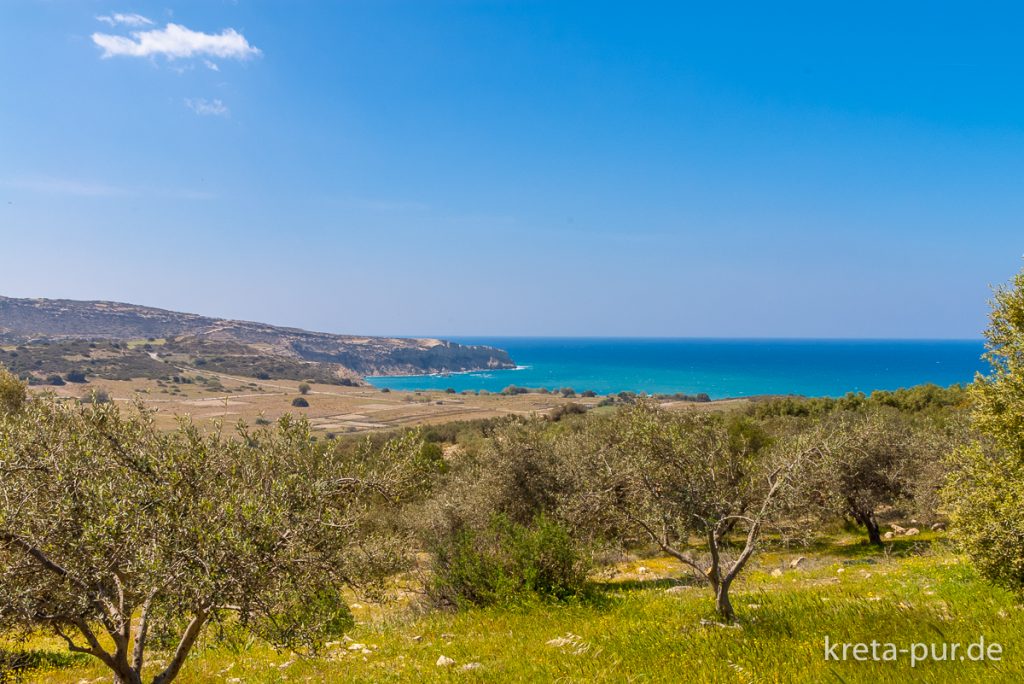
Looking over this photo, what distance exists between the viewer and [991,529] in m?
10.5

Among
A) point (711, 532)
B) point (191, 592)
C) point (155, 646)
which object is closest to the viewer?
point (191, 592)

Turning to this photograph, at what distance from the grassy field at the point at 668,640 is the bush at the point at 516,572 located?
64 centimetres

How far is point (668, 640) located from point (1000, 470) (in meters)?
8.36

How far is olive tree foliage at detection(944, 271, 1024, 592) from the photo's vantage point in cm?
1036

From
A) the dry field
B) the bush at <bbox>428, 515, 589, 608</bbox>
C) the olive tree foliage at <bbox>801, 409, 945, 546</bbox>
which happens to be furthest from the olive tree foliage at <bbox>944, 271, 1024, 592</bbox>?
the dry field

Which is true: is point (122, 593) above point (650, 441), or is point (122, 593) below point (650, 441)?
below

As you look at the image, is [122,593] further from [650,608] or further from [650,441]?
[650,608]

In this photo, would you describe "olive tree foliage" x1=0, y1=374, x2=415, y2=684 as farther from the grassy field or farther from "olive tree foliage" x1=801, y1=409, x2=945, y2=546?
"olive tree foliage" x1=801, y1=409, x2=945, y2=546

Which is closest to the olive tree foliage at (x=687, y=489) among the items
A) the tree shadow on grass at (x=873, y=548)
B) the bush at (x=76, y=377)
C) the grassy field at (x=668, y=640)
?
the grassy field at (x=668, y=640)

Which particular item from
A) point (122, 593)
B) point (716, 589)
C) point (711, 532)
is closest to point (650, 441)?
point (711, 532)

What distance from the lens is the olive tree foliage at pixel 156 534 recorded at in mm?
6949

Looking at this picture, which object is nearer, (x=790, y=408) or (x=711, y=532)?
(x=711, y=532)

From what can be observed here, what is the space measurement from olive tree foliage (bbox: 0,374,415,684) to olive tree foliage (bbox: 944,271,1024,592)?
12.8 meters

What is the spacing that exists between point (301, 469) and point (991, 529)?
13.8 m
